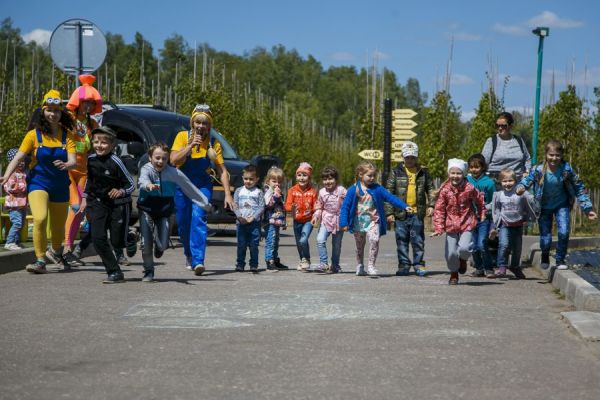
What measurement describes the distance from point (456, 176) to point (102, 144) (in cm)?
382

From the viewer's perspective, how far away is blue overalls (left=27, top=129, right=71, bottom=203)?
11.7 m

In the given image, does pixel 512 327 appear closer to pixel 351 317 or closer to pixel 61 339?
pixel 351 317

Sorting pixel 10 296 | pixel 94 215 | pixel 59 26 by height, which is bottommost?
pixel 10 296

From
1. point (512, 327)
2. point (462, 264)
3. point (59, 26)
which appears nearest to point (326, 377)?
point (512, 327)

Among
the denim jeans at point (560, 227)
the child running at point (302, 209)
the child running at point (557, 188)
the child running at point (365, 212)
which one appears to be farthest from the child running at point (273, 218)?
the denim jeans at point (560, 227)

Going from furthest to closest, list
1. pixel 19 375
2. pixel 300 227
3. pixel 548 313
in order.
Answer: pixel 300 227 < pixel 548 313 < pixel 19 375

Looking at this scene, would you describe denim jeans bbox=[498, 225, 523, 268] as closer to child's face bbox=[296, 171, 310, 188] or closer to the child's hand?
child's face bbox=[296, 171, 310, 188]

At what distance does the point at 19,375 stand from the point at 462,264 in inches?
287

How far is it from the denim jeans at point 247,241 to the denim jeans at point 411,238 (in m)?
1.71

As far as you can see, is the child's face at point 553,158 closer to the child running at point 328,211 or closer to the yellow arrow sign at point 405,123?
the child running at point 328,211

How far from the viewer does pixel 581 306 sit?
9031 mm

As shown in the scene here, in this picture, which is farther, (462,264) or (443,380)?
(462,264)

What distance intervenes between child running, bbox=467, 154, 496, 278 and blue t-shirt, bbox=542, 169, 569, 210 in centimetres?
80

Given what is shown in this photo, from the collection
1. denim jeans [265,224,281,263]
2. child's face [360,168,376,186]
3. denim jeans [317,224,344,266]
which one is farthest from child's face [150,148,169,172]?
denim jeans [317,224,344,266]
